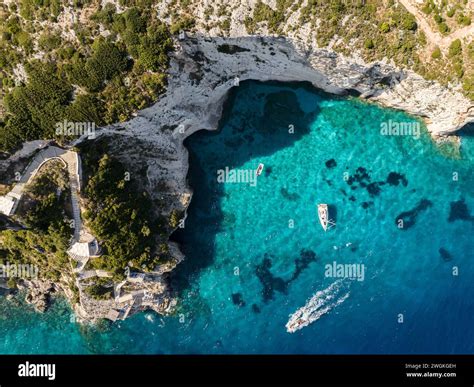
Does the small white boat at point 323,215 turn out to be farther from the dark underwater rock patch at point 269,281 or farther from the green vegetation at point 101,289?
the green vegetation at point 101,289

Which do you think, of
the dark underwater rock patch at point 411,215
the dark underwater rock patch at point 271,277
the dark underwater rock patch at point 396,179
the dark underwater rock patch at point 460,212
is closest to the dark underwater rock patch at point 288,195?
the dark underwater rock patch at point 271,277

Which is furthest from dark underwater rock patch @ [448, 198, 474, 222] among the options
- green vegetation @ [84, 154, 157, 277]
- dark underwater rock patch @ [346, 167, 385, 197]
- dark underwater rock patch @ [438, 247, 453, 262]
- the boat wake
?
green vegetation @ [84, 154, 157, 277]

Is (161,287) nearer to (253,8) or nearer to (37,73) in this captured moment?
(37,73)

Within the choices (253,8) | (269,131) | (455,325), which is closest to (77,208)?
(269,131)

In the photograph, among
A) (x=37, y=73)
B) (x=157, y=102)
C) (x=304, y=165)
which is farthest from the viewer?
(x=304, y=165)
